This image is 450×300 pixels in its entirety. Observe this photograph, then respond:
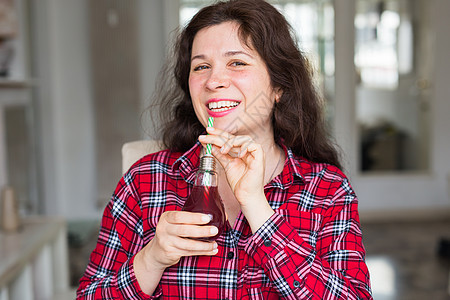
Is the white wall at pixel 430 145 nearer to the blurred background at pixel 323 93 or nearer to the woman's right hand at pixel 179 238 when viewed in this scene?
the blurred background at pixel 323 93

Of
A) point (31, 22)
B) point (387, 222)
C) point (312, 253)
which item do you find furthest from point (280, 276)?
point (387, 222)

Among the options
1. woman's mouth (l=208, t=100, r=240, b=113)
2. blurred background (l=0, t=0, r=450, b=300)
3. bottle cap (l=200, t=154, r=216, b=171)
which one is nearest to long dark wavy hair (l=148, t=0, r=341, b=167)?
woman's mouth (l=208, t=100, r=240, b=113)

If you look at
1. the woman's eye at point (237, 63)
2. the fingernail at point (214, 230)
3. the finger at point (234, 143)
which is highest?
the woman's eye at point (237, 63)

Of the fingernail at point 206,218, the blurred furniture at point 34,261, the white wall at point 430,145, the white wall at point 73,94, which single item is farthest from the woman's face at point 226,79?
the white wall at point 430,145

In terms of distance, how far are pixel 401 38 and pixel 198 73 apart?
12.1ft

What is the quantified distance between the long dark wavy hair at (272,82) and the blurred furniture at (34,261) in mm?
728

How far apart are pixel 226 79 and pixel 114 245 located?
0.42m

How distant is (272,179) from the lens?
3.70 feet

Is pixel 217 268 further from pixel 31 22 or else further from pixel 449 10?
pixel 449 10

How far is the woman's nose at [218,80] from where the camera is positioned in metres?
1.01

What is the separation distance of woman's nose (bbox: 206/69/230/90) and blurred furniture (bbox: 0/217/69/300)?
3.09 feet

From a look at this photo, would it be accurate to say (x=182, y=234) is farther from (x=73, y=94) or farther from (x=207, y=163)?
(x=73, y=94)

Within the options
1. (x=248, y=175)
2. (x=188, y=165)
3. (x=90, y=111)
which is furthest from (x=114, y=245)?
(x=90, y=111)

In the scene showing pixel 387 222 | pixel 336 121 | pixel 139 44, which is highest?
pixel 139 44
